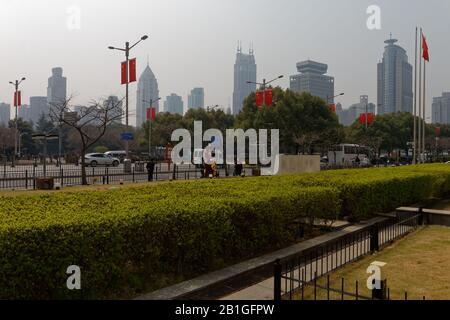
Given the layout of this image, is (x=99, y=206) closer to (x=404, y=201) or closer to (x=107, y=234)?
(x=107, y=234)

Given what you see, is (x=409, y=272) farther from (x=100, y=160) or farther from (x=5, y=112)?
(x=5, y=112)

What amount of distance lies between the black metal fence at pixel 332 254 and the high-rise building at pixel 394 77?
6861 cm

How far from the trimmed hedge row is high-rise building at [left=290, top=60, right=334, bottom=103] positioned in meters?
110

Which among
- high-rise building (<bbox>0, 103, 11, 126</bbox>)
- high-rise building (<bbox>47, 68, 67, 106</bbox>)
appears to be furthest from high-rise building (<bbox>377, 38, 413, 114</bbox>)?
high-rise building (<bbox>0, 103, 11, 126</bbox>)

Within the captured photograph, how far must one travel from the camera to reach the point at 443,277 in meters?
7.26

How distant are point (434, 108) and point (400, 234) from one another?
170m

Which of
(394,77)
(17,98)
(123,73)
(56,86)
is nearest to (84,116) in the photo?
(123,73)

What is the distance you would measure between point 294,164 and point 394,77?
237 feet

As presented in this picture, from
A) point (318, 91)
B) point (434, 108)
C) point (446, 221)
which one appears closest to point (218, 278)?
point (446, 221)

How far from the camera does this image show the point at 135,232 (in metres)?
5.89

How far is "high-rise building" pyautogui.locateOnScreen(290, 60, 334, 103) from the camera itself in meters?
118

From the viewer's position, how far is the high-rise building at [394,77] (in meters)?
81.5

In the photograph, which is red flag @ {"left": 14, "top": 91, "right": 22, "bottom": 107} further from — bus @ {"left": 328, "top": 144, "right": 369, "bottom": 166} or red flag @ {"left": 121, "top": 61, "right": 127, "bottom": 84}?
bus @ {"left": 328, "top": 144, "right": 369, "bottom": 166}

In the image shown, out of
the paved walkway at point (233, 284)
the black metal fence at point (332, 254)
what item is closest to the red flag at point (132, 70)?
the black metal fence at point (332, 254)
